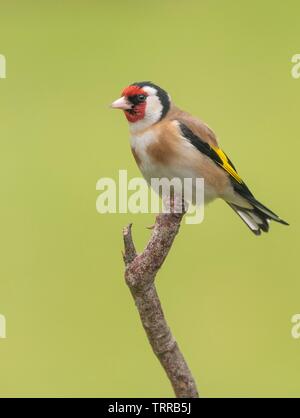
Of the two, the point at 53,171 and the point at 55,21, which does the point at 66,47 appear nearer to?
the point at 55,21

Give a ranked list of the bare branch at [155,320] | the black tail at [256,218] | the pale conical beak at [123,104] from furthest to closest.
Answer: the black tail at [256,218]
the pale conical beak at [123,104]
the bare branch at [155,320]

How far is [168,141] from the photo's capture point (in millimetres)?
4008

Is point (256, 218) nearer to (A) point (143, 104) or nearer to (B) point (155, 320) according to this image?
(A) point (143, 104)

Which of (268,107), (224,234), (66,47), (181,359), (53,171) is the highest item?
(66,47)

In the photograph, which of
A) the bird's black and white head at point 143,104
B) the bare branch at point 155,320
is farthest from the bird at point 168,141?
the bare branch at point 155,320

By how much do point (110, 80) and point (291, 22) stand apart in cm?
231

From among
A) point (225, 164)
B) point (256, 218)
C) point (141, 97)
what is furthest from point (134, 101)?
point (256, 218)

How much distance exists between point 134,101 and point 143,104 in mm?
44

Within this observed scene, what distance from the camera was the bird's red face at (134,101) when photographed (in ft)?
12.9

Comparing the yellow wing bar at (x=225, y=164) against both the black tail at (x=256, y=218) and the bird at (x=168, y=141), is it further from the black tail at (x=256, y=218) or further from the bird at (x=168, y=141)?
the black tail at (x=256, y=218)

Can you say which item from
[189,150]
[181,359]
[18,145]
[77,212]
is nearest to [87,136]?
[18,145]

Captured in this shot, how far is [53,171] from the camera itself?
802 centimetres

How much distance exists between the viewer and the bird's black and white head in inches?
155

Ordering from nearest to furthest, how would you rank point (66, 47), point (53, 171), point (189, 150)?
point (189, 150) < point (53, 171) < point (66, 47)
